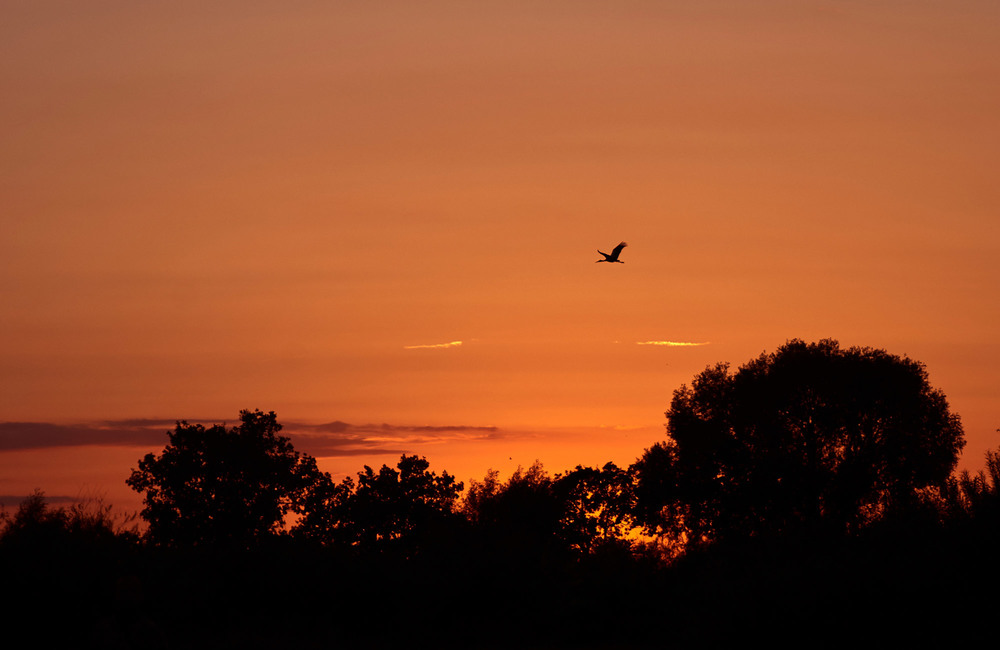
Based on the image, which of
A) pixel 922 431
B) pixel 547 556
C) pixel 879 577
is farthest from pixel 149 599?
pixel 922 431

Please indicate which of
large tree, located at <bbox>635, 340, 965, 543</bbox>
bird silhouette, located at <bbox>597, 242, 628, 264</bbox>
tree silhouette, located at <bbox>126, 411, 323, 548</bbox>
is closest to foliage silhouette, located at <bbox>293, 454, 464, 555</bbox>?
tree silhouette, located at <bbox>126, 411, 323, 548</bbox>

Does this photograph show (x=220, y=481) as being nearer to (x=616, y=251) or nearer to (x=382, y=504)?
(x=382, y=504)

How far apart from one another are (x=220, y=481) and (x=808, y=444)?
133 feet

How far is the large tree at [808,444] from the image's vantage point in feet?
191

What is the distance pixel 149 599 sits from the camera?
29.1 metres

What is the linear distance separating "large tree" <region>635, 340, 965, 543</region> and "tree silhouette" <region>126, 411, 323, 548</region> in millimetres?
28718

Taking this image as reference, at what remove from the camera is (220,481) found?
251 ft

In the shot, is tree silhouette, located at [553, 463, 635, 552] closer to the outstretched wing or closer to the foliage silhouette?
the foliage silhouette

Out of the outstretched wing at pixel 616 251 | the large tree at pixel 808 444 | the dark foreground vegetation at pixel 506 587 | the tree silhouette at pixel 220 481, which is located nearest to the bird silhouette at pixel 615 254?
the outstretched wing at pixel 616 251

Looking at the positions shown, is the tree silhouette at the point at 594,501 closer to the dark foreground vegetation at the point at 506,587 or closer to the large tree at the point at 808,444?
the large tree at the point at 808,444

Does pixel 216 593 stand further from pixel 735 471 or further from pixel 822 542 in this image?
pixel 735 471

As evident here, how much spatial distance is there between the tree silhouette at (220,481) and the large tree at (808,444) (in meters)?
28.7

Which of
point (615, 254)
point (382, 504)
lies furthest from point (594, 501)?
point (615, 254)

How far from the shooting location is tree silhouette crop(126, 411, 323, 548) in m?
74.8
